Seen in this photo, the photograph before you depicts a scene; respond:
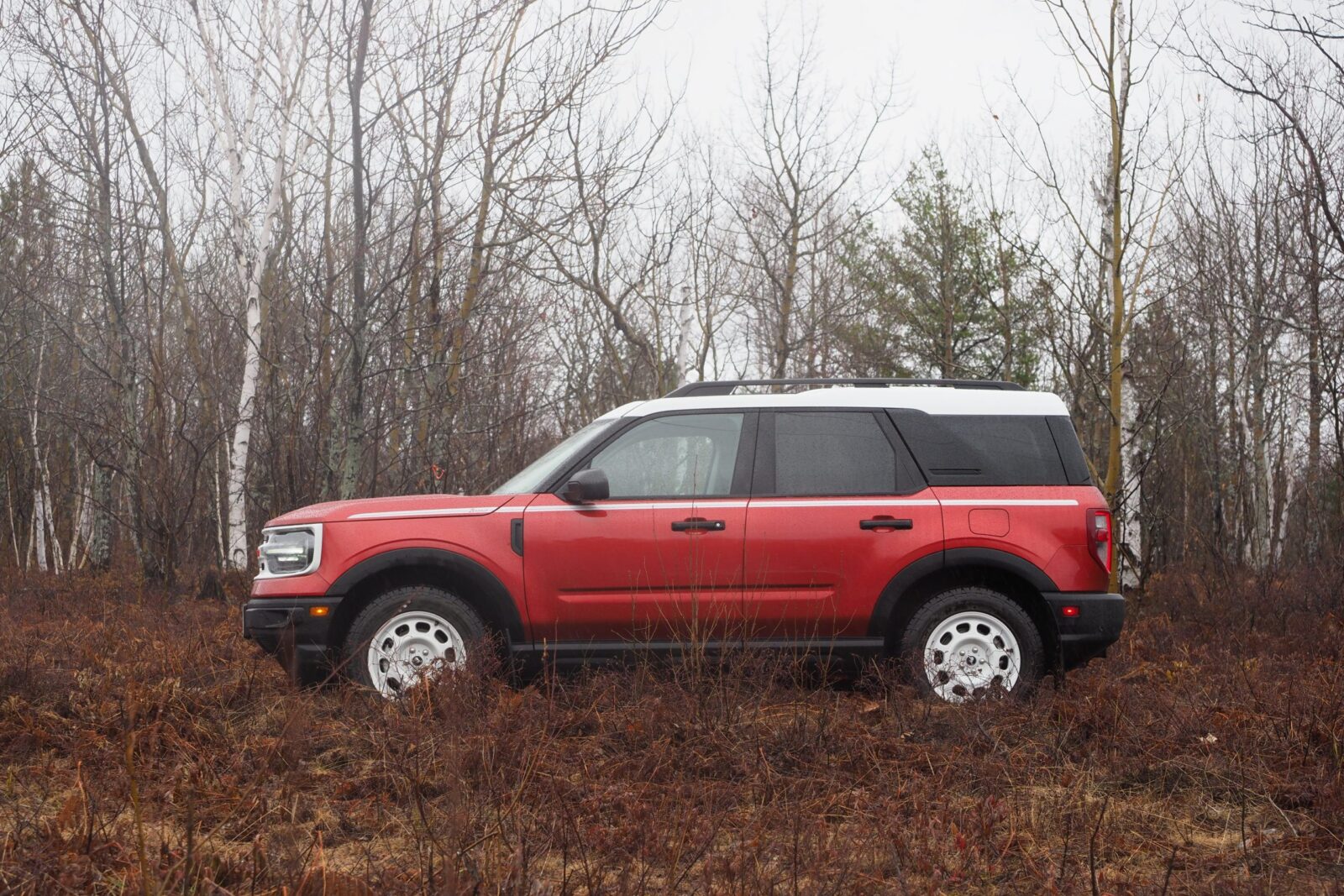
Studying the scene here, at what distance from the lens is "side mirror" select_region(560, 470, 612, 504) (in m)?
6.32

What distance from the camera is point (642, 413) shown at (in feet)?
22.2

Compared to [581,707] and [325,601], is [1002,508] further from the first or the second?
[325,601]

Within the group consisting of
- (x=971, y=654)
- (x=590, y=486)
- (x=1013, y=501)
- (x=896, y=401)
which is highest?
(x=896, y=401)

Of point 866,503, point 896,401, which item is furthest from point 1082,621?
point 896,401

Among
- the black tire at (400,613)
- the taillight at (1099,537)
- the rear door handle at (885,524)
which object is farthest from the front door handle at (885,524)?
the black tire at (400,613)

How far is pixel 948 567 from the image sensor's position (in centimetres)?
662

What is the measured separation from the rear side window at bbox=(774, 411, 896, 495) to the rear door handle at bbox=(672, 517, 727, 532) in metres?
0.39

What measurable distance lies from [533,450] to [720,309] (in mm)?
5750

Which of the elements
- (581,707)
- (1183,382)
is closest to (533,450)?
(1183,382)

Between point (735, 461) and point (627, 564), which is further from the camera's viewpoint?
point (735, 461)

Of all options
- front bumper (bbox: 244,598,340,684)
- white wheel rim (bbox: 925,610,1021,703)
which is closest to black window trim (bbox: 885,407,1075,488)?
white wheel rim (bbox: 925,610,1021,703)

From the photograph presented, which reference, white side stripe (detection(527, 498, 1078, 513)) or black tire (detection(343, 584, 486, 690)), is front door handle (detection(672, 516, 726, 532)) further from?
black tire (detection(343, 584, 486, 690))

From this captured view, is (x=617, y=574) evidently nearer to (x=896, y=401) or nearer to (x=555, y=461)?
(x=555, y=461)

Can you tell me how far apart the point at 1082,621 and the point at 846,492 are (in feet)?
4.75
